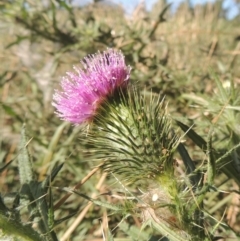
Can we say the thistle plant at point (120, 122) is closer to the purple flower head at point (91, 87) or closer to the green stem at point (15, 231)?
the purple flower head at point (91, 87)

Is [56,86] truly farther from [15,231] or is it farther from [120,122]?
[15,231]

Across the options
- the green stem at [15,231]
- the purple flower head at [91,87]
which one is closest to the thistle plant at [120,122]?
the purple flower head at [91,87]

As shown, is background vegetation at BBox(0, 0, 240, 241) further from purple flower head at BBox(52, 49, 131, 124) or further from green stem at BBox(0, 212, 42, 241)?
green stem at BBox(0, 212, 42, 241)

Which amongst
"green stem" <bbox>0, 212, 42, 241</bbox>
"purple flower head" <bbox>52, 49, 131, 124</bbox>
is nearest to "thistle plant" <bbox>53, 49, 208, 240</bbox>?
"purple flower head" <bbox>52, 49, 131, 124</bbox>

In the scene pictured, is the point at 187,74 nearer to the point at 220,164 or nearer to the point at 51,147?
the point at 51,147

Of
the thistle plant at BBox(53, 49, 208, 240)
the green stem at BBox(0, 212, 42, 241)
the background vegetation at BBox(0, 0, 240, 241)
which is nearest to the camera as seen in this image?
the green stem at BBox(0, 212, 42, 241)

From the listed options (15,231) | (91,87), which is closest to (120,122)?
(91,87)

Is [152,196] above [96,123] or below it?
below

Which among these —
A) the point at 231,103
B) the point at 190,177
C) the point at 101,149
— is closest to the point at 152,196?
the point at 190,177
